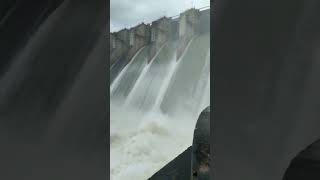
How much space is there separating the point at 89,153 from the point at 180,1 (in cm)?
96

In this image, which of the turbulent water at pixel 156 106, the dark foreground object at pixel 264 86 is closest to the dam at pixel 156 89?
the turbulent water at pixel 156 106

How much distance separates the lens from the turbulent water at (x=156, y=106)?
A: 2.20 m

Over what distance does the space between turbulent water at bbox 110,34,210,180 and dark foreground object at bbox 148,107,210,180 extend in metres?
0.03

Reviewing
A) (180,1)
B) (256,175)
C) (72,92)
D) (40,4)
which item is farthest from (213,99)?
(40,4)

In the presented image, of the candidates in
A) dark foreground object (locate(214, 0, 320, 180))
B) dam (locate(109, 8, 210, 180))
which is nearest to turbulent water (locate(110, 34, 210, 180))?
dam (locate(109, 8, 210, 180))

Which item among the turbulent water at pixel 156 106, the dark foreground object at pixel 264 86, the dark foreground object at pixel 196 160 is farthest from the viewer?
the turbulent water at pixel 156 106

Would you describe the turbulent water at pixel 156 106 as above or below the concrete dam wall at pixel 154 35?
below

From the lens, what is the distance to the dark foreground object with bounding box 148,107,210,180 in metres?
2.08

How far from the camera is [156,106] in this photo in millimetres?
2324

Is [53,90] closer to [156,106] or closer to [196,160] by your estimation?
[156,106]

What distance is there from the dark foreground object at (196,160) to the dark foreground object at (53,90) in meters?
0.40

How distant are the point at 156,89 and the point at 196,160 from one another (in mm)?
450

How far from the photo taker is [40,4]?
7.57ft

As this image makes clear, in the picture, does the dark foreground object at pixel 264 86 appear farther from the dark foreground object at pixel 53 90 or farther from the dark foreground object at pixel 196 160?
the dark foreground object at pixel 53 90
